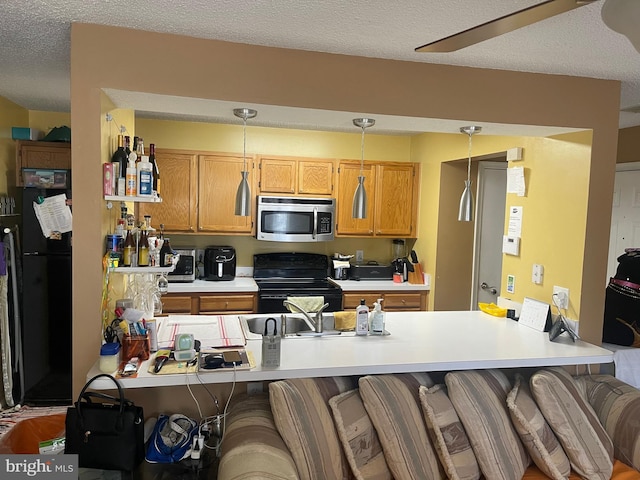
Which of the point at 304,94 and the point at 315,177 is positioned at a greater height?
the point at 304,94

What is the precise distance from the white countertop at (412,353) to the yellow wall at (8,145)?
2.12 meters

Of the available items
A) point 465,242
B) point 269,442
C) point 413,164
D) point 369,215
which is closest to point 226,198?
point 369,215

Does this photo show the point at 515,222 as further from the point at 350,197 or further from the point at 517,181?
the point at 350,197

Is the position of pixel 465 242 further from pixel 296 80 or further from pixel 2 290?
pixel 2 290

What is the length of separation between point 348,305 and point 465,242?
48.6 inches

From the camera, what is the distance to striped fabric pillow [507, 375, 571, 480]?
7.04ft

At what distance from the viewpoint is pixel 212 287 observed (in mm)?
4113

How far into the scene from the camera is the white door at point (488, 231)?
14.5 ft

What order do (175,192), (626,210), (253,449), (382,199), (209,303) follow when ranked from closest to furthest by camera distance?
(253,449), (626,210), (209,303), (175,192), (382,199)

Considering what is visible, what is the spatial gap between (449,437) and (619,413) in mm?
938

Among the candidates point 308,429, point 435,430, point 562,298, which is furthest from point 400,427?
point 562,298

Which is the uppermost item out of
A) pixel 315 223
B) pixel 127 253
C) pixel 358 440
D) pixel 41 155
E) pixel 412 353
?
pixel 41 155

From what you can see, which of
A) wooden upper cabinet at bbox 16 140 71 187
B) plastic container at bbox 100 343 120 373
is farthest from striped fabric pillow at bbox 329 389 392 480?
wooden upper cabinet at bbox 16 140 71 187

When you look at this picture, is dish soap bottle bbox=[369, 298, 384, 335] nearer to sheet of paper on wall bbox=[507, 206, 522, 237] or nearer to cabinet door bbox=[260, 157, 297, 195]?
sheet of paper on wall bbox=[507, 206, 522, 237]
